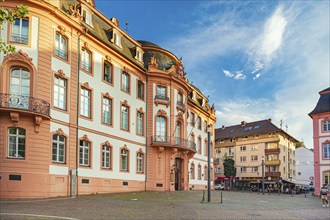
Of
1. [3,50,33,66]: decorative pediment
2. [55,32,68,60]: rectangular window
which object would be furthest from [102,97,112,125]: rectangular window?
[3,50,33,66]: decorative pediment

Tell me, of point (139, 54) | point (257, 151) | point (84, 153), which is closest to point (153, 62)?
point (139, 54)

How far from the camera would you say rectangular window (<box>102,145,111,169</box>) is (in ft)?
104

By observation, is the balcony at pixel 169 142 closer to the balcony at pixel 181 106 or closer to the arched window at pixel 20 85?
the balcony at pixel 181 106

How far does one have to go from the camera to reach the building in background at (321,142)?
164ft

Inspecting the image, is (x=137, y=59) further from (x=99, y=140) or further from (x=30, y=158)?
(x=30, y=158)

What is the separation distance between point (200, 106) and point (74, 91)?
29111 mm

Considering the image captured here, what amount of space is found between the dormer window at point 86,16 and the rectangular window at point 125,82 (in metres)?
6.14

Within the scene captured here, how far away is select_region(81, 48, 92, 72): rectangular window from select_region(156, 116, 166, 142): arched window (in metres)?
11.9

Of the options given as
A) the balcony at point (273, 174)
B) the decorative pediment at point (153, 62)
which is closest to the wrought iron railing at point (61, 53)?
the decorative pediment at point (153, 62)

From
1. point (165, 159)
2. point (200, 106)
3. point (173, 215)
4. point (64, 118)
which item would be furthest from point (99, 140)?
point (200, 106)

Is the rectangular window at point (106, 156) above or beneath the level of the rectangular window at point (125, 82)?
beneath

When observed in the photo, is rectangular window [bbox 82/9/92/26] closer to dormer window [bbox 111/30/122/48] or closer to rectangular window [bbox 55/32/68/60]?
dormer window [bbox 111/30/122/48]

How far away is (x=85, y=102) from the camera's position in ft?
97.5

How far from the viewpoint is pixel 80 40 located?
2892cm
